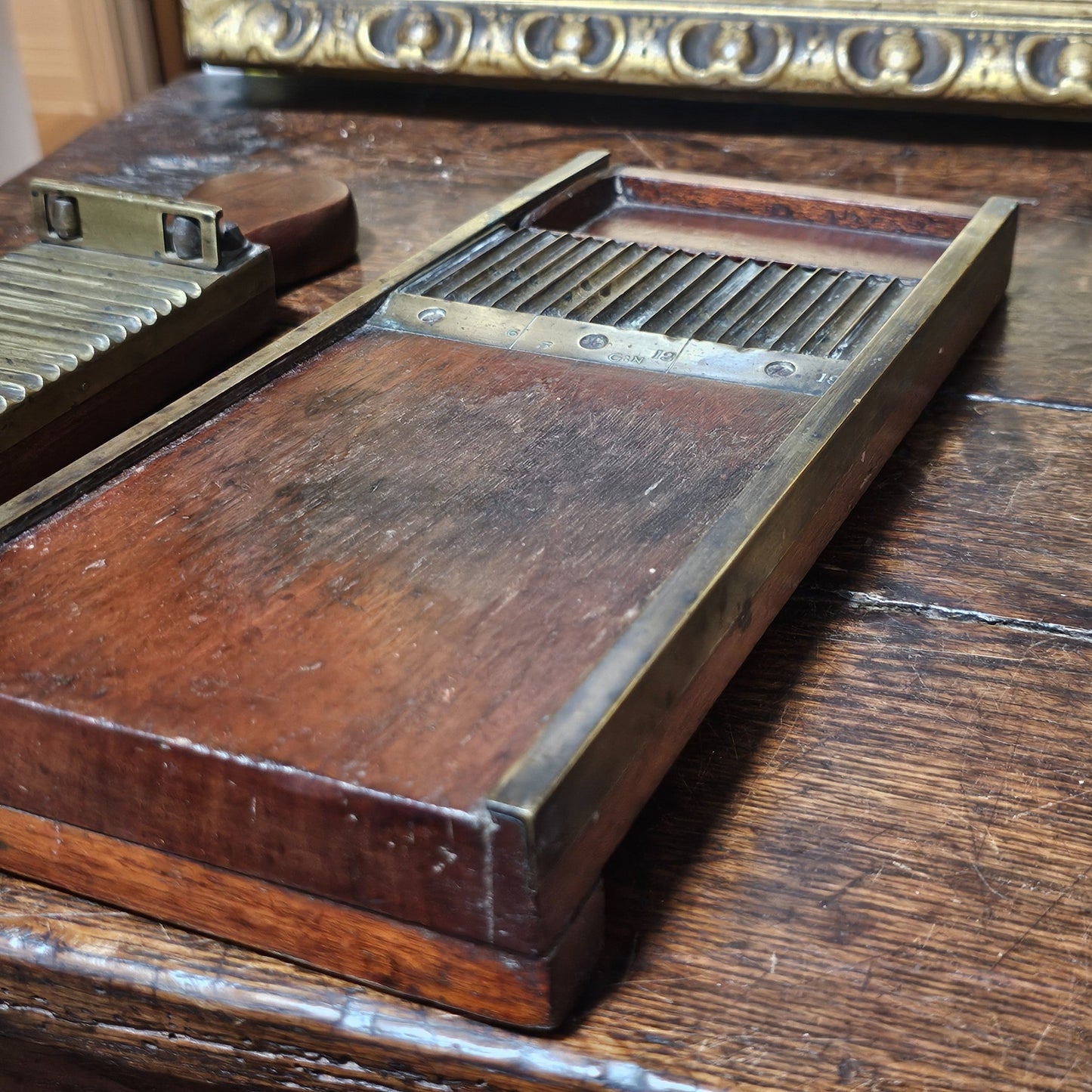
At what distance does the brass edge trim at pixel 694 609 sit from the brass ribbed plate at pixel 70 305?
43cm

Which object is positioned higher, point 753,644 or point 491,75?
point 491,75

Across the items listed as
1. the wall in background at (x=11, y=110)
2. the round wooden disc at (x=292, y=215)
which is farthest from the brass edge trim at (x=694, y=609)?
the wall in background at (x=11, y=110)

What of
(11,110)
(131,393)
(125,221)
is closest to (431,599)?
(131,393)

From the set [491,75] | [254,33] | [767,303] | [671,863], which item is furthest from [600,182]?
[671,863]

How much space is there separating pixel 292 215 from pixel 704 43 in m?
0.60

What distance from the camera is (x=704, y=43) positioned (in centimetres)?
149

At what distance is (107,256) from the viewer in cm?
99

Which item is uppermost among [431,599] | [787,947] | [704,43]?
[704,43]

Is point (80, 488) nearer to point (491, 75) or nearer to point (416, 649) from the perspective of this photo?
point (416, 649)

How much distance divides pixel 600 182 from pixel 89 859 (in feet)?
2.67

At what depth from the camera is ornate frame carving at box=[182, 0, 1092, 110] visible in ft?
4.60

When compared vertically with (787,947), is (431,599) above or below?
above

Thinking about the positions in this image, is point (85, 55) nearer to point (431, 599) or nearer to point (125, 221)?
point (125, 221)

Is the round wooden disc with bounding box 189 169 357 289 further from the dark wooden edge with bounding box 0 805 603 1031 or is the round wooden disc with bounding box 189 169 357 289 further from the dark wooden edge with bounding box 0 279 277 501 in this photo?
the dark wooden edge with bounding box 0 805 603 1031
